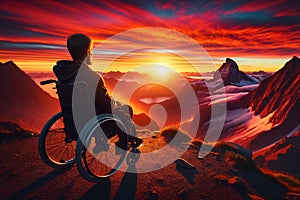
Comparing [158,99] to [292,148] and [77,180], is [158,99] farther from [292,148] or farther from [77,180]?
[77,180]

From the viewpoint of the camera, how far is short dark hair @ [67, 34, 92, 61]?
291 centimetres

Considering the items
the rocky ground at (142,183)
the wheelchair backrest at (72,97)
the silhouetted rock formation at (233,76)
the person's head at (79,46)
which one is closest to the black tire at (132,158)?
the rocky ground at (142,183)

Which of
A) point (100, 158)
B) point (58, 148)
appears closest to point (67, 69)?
point (100, 158)

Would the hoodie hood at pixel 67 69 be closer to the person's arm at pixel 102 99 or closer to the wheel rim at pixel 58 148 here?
the person's arm at pixel 102 99

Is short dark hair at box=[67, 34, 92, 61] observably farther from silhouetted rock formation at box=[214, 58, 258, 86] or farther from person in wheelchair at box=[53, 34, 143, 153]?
silhouetted rock formation at box=[214, 58, 258, 86]

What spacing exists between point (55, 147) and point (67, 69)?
3301mm

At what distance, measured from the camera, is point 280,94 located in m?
66.4

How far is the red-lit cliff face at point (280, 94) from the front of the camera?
56094mm

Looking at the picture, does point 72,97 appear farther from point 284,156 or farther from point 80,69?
point 284,156

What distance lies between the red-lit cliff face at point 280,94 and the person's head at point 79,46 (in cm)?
6132

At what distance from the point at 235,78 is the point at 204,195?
389 feet

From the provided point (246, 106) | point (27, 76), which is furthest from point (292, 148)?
point (27, 76)

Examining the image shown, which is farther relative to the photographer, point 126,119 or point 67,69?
point 126,119

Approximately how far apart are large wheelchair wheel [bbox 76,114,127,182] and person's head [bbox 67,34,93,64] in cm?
101
